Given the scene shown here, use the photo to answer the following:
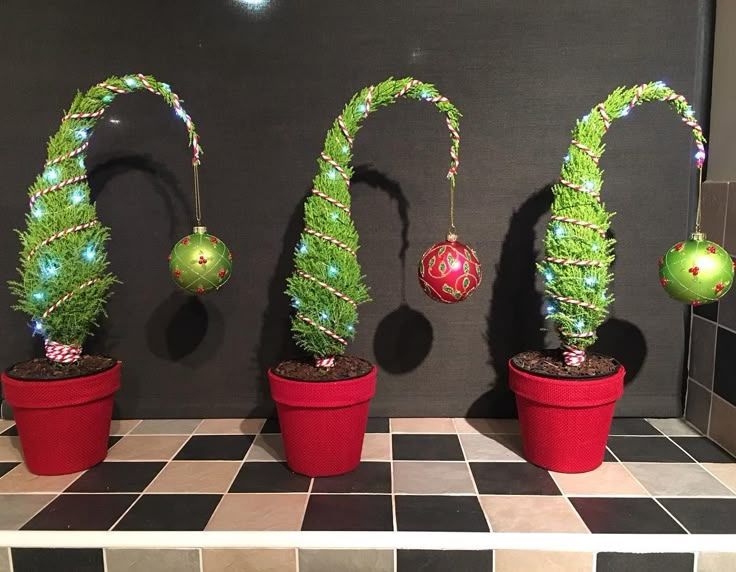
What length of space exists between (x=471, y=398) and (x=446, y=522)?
0.75 meters

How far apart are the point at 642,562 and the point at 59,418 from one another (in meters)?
1.61

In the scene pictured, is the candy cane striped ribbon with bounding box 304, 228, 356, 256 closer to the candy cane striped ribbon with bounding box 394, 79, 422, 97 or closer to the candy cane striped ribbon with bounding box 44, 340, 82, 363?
the candy cane striped ribbon with bounding box 394, 79, 422, 97

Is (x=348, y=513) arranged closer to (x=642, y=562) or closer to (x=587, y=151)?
(x=642, y=562)

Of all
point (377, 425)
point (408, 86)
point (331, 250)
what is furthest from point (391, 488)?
point (408, 86)

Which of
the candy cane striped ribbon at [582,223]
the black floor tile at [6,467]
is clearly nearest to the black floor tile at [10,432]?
the black floor tile at [6,467]

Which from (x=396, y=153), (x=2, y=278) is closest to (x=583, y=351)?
(x=396, y=153)

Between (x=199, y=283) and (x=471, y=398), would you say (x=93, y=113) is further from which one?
(x=471, y=398)

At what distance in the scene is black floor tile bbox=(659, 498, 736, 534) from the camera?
1.51m

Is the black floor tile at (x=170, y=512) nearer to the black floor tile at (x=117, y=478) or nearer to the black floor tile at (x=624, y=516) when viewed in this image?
the black floor tile at (x=117, y=478)

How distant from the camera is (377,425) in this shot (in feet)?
7.21

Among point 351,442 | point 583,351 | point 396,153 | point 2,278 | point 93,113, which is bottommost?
point 351,442

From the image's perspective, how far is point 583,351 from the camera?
6.13ft

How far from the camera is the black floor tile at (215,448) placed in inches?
76.4

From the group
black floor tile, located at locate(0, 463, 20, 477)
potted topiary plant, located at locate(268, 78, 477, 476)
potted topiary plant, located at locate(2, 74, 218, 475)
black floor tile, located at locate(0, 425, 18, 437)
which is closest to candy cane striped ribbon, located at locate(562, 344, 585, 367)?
potted topiary plant, located at locate(268, 78, 477, 476)
